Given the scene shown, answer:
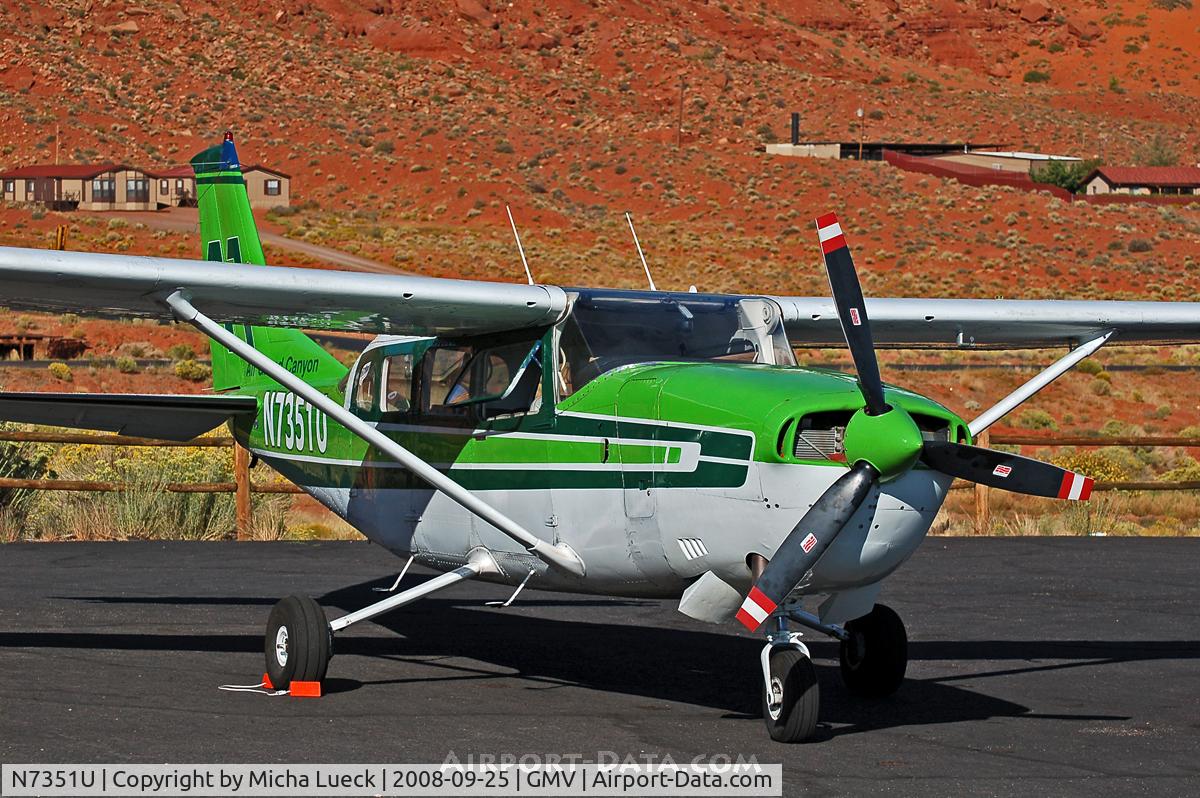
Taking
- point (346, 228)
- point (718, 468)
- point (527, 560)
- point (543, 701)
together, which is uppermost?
point (718, 468)

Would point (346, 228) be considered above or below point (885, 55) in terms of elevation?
below

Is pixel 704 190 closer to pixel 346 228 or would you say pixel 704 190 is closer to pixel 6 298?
pixel 346 228

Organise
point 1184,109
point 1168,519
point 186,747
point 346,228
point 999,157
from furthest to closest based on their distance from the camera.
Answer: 1. point 1184,109
2. point 999,157
3. point 346,228
4. point 1168,519
5. point 186,747

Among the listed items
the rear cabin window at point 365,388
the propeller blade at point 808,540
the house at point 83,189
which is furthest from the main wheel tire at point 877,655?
the house at point 83,189

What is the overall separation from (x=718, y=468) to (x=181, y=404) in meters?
5.20

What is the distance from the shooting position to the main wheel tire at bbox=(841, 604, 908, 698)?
9445mm

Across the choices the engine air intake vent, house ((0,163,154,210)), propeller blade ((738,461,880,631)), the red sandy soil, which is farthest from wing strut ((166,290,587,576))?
house ((0,163,154,210))

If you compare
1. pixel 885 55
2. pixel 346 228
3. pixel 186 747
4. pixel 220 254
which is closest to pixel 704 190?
pixel 346 228

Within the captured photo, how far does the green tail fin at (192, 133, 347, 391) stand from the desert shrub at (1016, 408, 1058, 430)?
2746 cm

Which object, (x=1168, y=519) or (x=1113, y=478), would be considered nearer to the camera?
(x=1168, y=519)

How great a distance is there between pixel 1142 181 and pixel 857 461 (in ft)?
300

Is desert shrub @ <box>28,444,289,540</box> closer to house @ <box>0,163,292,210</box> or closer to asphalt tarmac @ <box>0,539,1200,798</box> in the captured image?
asphalt tarmac @ <box>0,539,1200,798</box>

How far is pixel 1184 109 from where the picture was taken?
412 feet

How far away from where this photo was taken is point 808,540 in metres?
7.49
